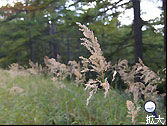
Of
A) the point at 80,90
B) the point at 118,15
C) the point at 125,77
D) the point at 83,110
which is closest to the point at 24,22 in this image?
the point at 118,15

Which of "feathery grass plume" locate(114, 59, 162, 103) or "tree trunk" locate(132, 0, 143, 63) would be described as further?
"tree trunk" locate(132, 0, 143, 63)

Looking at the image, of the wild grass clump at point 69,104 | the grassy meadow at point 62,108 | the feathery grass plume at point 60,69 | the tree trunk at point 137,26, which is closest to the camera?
the feathery grass plume at point 60,69

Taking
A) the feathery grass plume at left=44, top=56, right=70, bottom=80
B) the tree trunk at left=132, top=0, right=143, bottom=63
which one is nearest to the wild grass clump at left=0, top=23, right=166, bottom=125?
the feathery grass plume at left=44, top=56, right=70, bottom=80

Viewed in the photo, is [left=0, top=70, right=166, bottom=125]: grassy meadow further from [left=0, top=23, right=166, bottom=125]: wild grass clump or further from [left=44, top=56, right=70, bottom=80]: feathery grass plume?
[left=44, top=56, right=70, bottom=80]: feathery grass plume

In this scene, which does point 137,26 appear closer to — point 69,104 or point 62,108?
point 69,104

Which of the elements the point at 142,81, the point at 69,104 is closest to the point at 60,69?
the point at 69,104

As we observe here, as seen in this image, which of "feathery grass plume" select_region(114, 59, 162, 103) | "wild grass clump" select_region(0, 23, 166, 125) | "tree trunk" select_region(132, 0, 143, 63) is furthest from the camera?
"tree trunk" select_region(132, 0, 143, 63)

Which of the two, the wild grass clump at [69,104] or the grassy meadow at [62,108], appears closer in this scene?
the wild grass clump at [69,104]

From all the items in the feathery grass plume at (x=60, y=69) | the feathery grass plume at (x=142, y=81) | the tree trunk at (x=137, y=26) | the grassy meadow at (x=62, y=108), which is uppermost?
the tree trunk at (x=137, y=26)

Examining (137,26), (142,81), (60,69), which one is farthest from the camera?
(137,26)

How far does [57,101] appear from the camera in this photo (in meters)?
5.07

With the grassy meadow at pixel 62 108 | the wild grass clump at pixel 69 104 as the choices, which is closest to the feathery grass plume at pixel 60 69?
the wild grass clump at pixel 69 104

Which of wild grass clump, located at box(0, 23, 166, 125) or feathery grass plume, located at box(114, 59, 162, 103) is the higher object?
feathery grass plume, located at box(114, 59, 162, 103)

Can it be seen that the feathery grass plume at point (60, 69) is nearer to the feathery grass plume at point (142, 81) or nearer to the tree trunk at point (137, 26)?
the feathery grass plume at point (142, 81)
